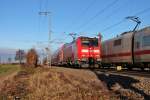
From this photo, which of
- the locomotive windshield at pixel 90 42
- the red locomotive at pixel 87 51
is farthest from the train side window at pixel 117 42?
the locomotive windshield at pixel 90 42

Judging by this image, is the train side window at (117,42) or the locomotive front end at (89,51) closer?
the train side window at (117,42)

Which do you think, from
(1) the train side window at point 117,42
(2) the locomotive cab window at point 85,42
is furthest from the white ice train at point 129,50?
(2) the locomotive cab window at point 85,42

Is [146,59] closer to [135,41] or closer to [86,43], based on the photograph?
[135,41]

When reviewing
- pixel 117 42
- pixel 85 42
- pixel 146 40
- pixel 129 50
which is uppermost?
pixel 85 42

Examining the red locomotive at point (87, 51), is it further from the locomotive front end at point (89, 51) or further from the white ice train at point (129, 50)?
the white ice train at point (129, 50)

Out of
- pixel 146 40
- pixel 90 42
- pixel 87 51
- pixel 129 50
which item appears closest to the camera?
pixel 146 40

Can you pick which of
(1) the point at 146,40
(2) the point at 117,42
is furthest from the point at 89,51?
(1) the point at 146,40

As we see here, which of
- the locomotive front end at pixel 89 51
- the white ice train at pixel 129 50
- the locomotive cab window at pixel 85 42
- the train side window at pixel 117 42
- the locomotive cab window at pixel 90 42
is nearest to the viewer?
the white ice train at pixel 129 50

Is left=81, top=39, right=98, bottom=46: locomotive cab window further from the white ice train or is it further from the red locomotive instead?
the white ice train

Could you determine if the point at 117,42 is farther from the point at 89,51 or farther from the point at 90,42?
the point at 90,42

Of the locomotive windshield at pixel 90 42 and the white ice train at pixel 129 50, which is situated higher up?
the locomotive windshield at pixel 90 42

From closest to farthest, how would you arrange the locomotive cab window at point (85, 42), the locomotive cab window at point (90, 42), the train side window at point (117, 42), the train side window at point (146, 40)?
1. the train side window at point (146, 40)
2. the train side window at point (117, 42)
3. the locomotive cab window at point (85, 42)
4. the locomotive cab window at point (90, 42)

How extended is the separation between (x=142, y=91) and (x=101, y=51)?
35.6m

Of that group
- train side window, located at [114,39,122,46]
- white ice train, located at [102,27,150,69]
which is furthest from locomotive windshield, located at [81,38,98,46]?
train side window, located at [114,39,122,46]
